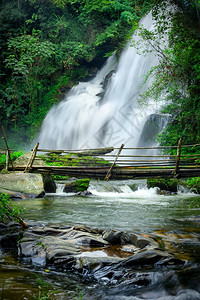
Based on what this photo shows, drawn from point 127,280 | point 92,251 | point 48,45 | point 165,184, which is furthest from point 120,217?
point 48,45

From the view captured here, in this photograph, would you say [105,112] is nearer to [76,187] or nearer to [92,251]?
[76,187]

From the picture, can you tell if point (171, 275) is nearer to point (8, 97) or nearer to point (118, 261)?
point (118, 261)

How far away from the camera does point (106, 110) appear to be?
17.6 meters

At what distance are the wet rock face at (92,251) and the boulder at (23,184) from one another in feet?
13.4

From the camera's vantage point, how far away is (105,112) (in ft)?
57.7

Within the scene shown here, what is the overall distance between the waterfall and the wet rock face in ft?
37.1

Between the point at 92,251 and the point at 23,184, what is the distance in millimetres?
5206

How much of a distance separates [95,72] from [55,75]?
3.10 metres

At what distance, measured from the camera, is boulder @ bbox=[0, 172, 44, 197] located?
782cm

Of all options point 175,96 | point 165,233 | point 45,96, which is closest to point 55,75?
point 45,96

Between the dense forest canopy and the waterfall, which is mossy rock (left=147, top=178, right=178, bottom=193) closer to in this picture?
the waterfall

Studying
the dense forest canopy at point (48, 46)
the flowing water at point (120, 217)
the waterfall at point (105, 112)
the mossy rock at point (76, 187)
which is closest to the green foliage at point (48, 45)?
the dense forest canopy at point (48, 46)

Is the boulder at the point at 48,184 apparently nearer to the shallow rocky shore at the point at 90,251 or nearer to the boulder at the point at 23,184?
the boulder at the point at 23,184

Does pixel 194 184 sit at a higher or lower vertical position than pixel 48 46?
lower
